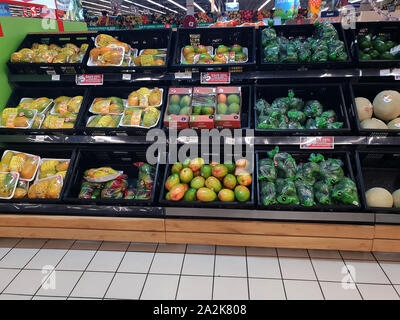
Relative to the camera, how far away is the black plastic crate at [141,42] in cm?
244

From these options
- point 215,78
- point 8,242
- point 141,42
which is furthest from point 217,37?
point 8,242

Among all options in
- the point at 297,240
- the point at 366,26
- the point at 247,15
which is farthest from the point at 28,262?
the point at 247,15

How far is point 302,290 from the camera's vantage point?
1.85m

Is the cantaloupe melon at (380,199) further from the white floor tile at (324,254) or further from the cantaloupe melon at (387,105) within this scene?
the cantaloupe melon at (387,105)

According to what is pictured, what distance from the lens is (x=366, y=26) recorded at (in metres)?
2.50

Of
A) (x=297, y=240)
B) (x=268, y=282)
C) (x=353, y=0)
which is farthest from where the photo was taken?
(x=353, y=0)

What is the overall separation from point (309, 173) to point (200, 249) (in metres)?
1.15

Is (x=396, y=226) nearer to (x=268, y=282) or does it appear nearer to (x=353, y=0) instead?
(x=268, y=282)

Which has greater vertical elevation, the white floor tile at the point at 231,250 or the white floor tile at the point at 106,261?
the white floor tile at the point at 231,250

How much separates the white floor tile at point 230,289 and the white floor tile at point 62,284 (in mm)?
1081

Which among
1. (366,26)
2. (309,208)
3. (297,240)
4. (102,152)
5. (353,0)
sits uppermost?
(353,0)

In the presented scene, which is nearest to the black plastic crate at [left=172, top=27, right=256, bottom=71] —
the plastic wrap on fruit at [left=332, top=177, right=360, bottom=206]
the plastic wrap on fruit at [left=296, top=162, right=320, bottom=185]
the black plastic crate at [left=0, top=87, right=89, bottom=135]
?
the black plastic crate at [left=0, top=87, right=89, bottom=135]

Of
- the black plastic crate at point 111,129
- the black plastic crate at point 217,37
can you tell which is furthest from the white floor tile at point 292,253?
the black plastic crate at point 217,37
